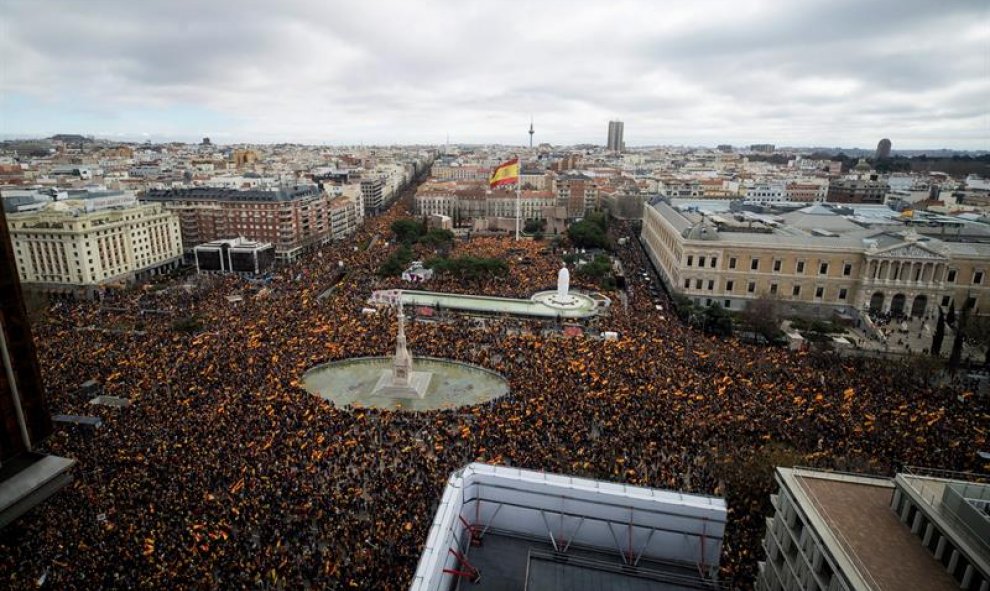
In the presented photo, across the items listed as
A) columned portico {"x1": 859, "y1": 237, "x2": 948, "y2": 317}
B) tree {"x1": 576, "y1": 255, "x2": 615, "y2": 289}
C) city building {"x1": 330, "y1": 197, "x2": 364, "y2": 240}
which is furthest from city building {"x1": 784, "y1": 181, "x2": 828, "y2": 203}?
city building {"x1": 330, "y1": 197, "x2": 364, "y2": 240}

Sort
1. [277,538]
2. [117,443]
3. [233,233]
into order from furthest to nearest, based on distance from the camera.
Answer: [233,233]
[117,443]
[277,538]

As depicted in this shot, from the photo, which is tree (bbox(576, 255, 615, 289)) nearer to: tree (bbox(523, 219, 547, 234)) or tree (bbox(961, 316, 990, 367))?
tree (bbox(961, 316, 990, 367))

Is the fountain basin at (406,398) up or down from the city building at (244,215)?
down

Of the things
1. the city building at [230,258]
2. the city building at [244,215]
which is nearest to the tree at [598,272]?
the city building at [230,258]

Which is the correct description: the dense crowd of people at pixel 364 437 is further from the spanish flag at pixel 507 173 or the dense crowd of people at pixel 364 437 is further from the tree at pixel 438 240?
the tree at pixel 438 240

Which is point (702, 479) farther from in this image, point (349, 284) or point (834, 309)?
point (349, 284)

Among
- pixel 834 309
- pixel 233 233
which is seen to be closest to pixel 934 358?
pixel 834 309
